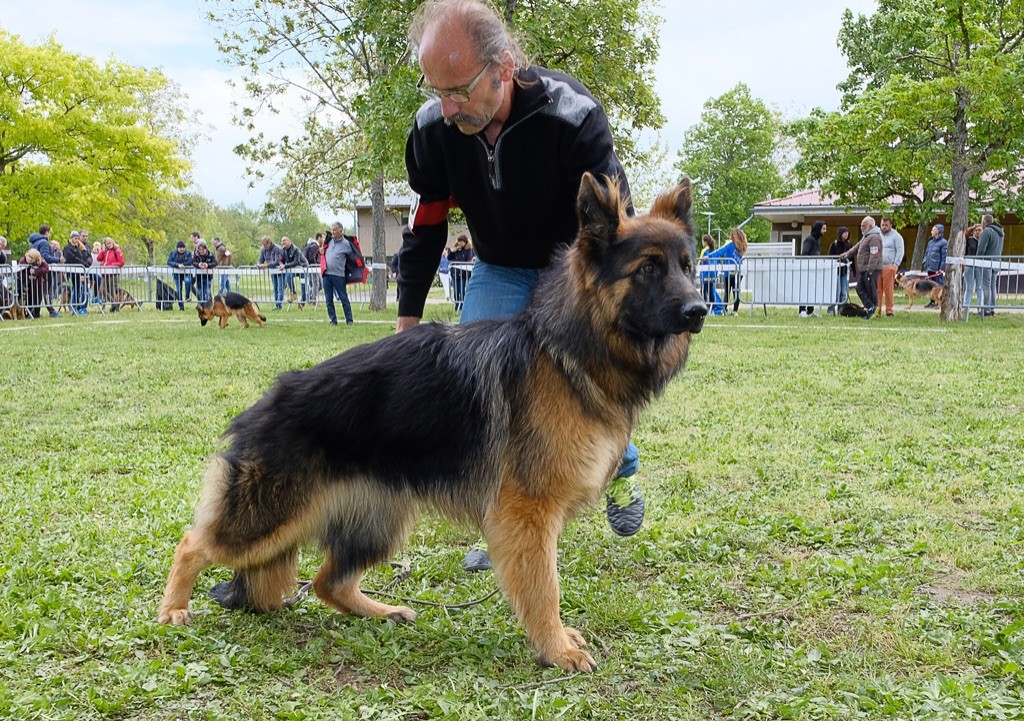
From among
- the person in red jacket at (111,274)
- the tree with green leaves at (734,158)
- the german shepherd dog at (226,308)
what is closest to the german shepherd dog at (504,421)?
the german shepherd dog at (226,308)

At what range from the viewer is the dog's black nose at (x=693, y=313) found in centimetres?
310

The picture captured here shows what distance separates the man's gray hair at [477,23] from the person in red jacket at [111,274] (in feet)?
75.4

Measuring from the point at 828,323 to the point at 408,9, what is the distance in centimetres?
1153

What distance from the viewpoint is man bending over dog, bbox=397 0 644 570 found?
348 cm

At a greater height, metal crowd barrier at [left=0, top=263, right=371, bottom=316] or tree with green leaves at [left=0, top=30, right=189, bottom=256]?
tree with green leaves at [left=0, top=30, right=189, bottom=256]

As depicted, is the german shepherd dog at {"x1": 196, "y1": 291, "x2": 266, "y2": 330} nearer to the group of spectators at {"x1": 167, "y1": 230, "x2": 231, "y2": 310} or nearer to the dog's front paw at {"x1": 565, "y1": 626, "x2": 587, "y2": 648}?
the group of spectators at {"x1": 167, "y1": 230, "x2": 231, "y2": 310}

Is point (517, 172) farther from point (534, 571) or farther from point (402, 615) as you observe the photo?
point (402, 615)

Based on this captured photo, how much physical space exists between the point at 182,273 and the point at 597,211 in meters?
24.6

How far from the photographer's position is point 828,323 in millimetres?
18578

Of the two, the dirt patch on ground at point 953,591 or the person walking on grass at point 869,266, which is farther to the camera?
the person walking on grass at point 869,266

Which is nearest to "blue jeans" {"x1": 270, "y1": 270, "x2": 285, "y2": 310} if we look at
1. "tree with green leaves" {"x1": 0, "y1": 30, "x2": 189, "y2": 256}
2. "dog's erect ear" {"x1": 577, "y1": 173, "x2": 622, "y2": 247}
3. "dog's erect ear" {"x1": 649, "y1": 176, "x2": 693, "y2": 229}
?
"tree with green leaves" {"x1": 0, "y1": 30, "x2": 189, "y2": 256}

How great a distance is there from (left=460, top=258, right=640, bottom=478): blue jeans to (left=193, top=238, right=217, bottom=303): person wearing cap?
Result: 23013 mm

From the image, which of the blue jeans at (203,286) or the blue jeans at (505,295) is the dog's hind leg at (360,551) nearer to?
the blue jeans at (505,295)

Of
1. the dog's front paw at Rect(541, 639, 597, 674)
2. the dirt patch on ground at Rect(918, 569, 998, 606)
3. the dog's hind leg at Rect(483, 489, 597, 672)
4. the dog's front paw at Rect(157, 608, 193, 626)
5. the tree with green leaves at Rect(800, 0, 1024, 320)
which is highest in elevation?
the tree with green leaves at Rect(800, 0, 1024, 320)
